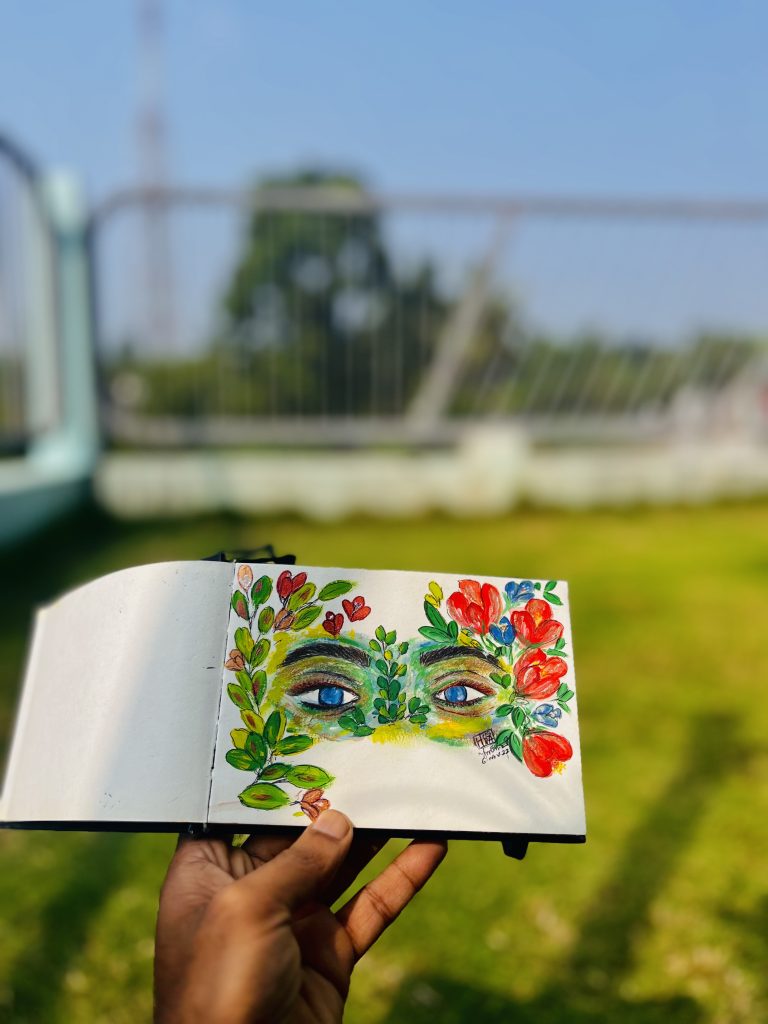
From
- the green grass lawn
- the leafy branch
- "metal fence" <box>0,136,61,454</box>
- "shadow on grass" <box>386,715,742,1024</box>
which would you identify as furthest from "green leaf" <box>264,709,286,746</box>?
"metal fence" <box>0,136,61,454</box>

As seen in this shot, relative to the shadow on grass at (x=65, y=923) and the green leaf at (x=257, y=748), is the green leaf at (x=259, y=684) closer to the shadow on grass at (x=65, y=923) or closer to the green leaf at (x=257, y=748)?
the green leaf at (x=257, y=748)

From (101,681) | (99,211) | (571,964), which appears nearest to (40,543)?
(99,211)

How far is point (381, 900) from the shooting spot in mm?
1072

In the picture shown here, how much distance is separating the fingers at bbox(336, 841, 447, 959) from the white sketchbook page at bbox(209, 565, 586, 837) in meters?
0.08

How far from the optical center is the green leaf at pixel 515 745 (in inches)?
41.1

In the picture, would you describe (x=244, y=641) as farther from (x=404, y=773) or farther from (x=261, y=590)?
(x=404, y=773)

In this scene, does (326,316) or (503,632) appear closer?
(503,632)

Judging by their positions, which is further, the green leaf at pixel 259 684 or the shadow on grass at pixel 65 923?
the shadow on grass at pixel 65 923

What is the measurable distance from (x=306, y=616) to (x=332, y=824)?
0.21m

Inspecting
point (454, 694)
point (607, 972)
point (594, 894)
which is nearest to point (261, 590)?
point (454, 694)

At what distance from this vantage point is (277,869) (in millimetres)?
916

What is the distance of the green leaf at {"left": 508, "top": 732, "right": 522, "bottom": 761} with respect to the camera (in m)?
1.04

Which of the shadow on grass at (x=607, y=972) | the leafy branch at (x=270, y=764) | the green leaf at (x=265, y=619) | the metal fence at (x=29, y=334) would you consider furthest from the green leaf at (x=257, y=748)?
the metal fence at (x=29, y=334)

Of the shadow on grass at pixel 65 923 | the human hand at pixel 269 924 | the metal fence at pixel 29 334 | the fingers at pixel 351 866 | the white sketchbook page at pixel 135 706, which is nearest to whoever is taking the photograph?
the human hand at pixel 269 924
